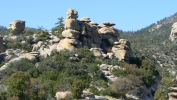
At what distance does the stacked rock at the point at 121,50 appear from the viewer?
6334 cm

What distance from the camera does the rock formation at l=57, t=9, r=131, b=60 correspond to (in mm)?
61375

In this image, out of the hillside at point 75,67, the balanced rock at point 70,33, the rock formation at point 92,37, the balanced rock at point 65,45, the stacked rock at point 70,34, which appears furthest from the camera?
the rock formation at point 92,37

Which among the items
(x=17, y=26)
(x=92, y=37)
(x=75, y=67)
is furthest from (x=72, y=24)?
(x=17, y=26)

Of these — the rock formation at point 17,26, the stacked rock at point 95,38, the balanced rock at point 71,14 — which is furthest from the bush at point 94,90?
the rock formation at point 17,26

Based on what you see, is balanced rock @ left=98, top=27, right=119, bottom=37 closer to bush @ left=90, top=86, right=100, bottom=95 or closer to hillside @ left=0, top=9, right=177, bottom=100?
hillside @ left=0, top=9, right=177, bottom=100

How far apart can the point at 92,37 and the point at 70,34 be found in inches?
186

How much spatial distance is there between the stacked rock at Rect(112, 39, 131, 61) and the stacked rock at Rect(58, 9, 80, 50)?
618 centimetres

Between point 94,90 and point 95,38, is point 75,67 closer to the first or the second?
point 94,90

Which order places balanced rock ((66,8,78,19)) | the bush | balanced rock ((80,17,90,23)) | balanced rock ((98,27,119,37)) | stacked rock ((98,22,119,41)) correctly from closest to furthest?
the bush
balanced rock ((66,8,78,19))
balanced rock ((80,17,90,23))
stacked rock ((98,22,119,41))
balanced rock ((98,27,119,37))

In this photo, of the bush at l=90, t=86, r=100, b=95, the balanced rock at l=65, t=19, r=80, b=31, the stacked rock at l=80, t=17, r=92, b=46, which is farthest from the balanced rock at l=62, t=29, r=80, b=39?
the bush at l=90, t=86, r=100, b=95

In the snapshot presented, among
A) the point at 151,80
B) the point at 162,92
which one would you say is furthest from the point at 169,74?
the point at 162,92

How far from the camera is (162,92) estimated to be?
48250mm

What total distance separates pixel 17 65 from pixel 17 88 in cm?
1146

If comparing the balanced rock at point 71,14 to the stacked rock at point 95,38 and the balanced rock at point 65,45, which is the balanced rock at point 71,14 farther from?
the balanced rock at point 65,45
